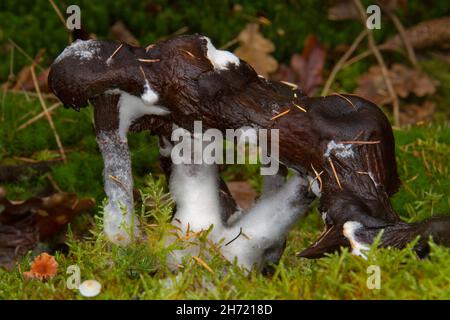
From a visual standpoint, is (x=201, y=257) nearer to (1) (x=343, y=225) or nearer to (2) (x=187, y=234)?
(2) (x=187, y=234)

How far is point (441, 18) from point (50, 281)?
14.5ft

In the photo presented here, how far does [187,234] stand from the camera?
9.03 ft

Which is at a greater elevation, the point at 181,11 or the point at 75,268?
the point at 181,11

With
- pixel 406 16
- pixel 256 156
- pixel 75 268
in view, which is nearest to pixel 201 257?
pixel 75 268

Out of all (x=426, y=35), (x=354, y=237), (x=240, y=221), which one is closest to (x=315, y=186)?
(x=354, y=237)

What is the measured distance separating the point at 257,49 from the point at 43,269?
3.34 m

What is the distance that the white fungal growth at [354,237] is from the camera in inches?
93.6

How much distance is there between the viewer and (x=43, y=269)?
2645 millimetres

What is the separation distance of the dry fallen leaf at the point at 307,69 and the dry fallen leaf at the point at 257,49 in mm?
101

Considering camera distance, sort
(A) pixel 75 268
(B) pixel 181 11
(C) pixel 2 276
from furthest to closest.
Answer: (B) pixel 181 11 → (C) pixel 2 276 → (A) pixel 75 268

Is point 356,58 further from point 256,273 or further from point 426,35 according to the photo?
point 256,273

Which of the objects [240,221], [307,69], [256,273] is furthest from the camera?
[307,69]

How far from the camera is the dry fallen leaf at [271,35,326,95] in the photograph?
18.8 ft
